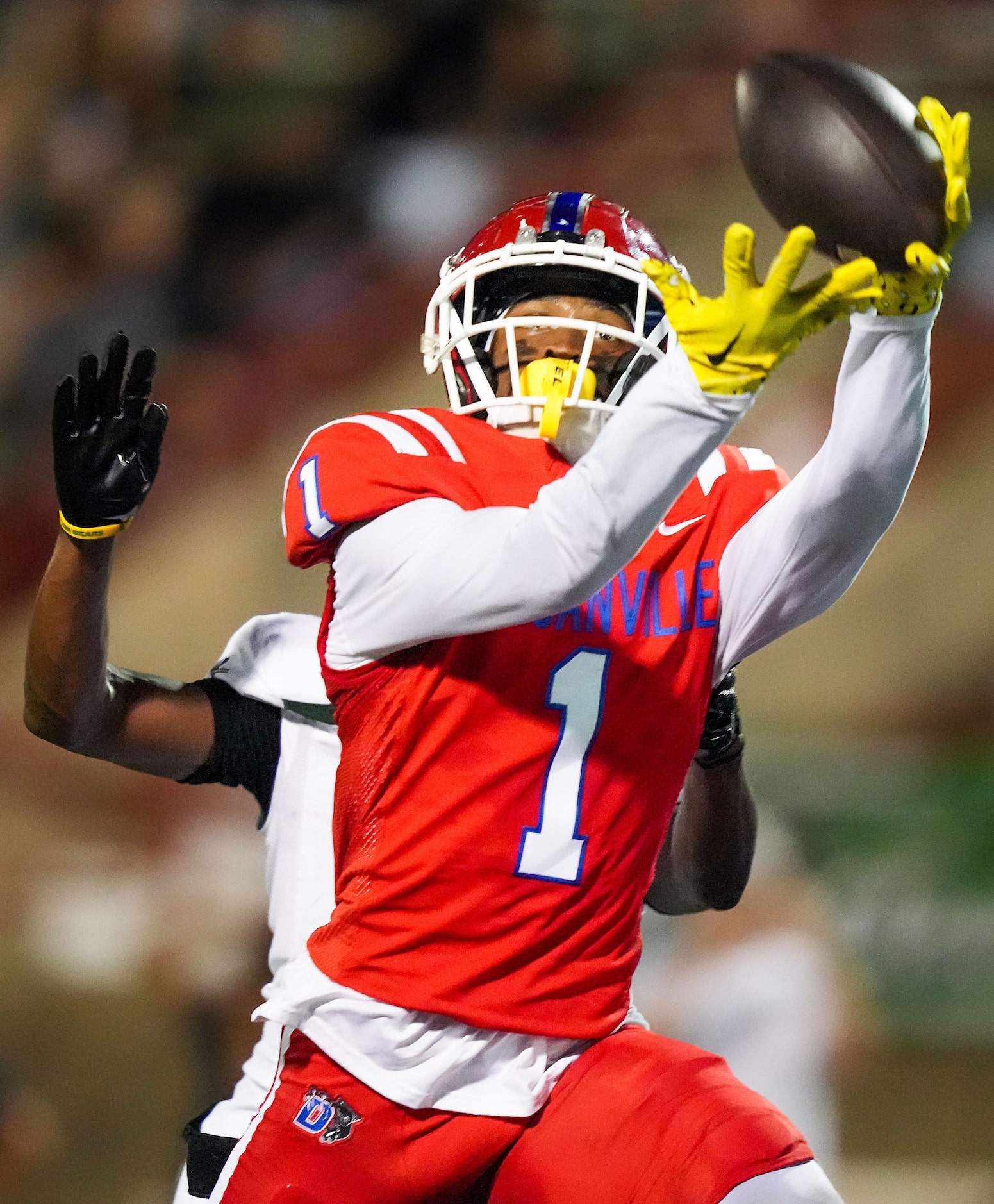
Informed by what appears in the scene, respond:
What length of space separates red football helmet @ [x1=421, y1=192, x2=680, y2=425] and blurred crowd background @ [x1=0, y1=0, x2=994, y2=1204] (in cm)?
185

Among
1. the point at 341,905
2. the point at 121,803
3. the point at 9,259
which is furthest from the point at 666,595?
the point at 9,259

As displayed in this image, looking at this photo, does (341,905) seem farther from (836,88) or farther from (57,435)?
(836,88)

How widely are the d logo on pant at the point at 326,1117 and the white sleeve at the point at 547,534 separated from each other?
41 cm

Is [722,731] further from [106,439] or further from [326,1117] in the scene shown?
[106,439]

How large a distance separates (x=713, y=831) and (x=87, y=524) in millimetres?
767

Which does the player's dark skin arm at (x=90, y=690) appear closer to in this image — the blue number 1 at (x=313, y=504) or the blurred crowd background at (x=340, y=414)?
the blue number 1 at (x=313, y=504)

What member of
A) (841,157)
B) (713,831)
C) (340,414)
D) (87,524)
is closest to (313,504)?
(87,524)

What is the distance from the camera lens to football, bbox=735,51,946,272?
1150 mm

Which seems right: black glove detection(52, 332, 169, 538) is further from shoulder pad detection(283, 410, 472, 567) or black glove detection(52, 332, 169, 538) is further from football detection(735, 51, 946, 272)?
football detection(735, 51, 946, 272)

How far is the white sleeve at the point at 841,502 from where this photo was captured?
48.6 inches

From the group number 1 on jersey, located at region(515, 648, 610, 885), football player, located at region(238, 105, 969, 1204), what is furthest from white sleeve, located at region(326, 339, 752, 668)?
number 1 on jersey, located at region(515, 648, 610, 885)

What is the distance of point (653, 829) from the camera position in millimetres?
1367

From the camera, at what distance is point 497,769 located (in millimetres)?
1291

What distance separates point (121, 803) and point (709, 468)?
8.32 feet
